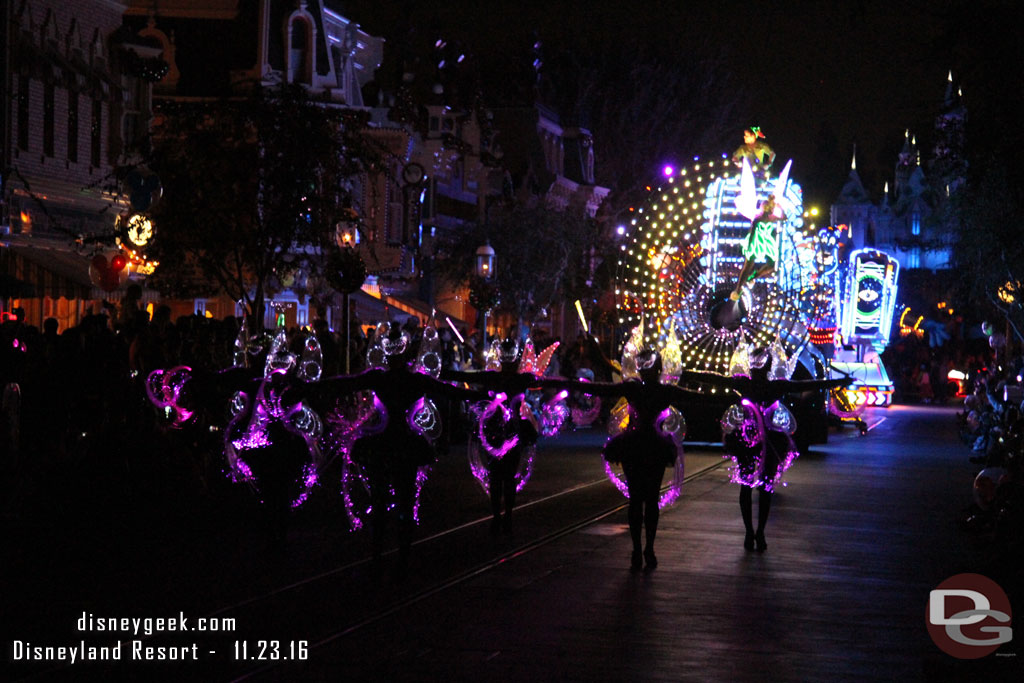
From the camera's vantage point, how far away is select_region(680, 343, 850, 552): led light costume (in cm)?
1338

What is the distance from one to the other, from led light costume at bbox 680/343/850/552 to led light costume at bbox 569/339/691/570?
1037 mm

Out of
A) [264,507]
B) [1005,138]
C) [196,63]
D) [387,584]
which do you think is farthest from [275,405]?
[196,63]

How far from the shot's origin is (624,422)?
12805 mm

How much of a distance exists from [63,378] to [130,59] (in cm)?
1666

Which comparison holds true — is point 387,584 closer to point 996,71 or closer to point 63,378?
point 63,378

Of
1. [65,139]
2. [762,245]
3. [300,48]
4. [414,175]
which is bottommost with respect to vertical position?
[762,245]

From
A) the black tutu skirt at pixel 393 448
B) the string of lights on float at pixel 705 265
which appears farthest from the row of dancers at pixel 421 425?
the string of lights on float at pixel 705 265

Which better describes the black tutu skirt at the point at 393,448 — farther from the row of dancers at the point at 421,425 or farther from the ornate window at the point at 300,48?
the ornate window at the point at 300,48

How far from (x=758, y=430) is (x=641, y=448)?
1.78 metres

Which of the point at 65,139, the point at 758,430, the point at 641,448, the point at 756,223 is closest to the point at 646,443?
the point at 641,448

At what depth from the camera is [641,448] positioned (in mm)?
12172

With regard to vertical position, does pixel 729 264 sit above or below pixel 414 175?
below

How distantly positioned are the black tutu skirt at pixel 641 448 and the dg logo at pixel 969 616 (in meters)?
2.31

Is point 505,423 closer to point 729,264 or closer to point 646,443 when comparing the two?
point 646,443
